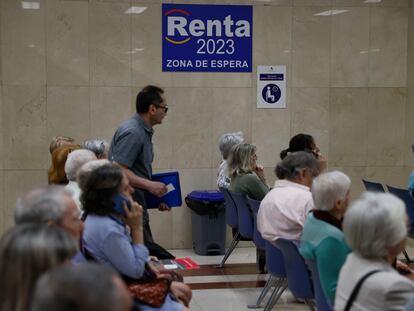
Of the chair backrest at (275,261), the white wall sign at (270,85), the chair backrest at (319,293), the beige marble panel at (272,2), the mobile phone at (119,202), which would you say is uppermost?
the beige marble panel at (272,2)

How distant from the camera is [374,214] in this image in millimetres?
2432

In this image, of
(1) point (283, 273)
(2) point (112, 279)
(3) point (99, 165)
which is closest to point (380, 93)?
(1) point (283, 273)

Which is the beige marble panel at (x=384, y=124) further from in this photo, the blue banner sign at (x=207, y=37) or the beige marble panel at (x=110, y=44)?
the beige marble panel at (x=110, y=44)

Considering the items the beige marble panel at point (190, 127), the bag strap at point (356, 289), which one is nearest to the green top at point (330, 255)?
the bag strap at point (356, 289)

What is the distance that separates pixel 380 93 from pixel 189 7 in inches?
106

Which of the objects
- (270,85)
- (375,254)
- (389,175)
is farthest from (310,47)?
(375,254)

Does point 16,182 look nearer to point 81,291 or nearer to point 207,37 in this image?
point 207,37

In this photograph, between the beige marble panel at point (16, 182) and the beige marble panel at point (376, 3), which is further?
the beige marble panel at point (376, 3)

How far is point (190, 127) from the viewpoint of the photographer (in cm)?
775

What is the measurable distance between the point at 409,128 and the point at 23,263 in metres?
7.14

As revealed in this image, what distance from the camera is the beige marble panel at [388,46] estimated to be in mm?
8023

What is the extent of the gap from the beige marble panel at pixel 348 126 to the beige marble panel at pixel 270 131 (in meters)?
0.61

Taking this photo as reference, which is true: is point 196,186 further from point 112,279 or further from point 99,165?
point 112,279

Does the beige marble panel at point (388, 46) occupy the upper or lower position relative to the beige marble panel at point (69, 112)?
upper
